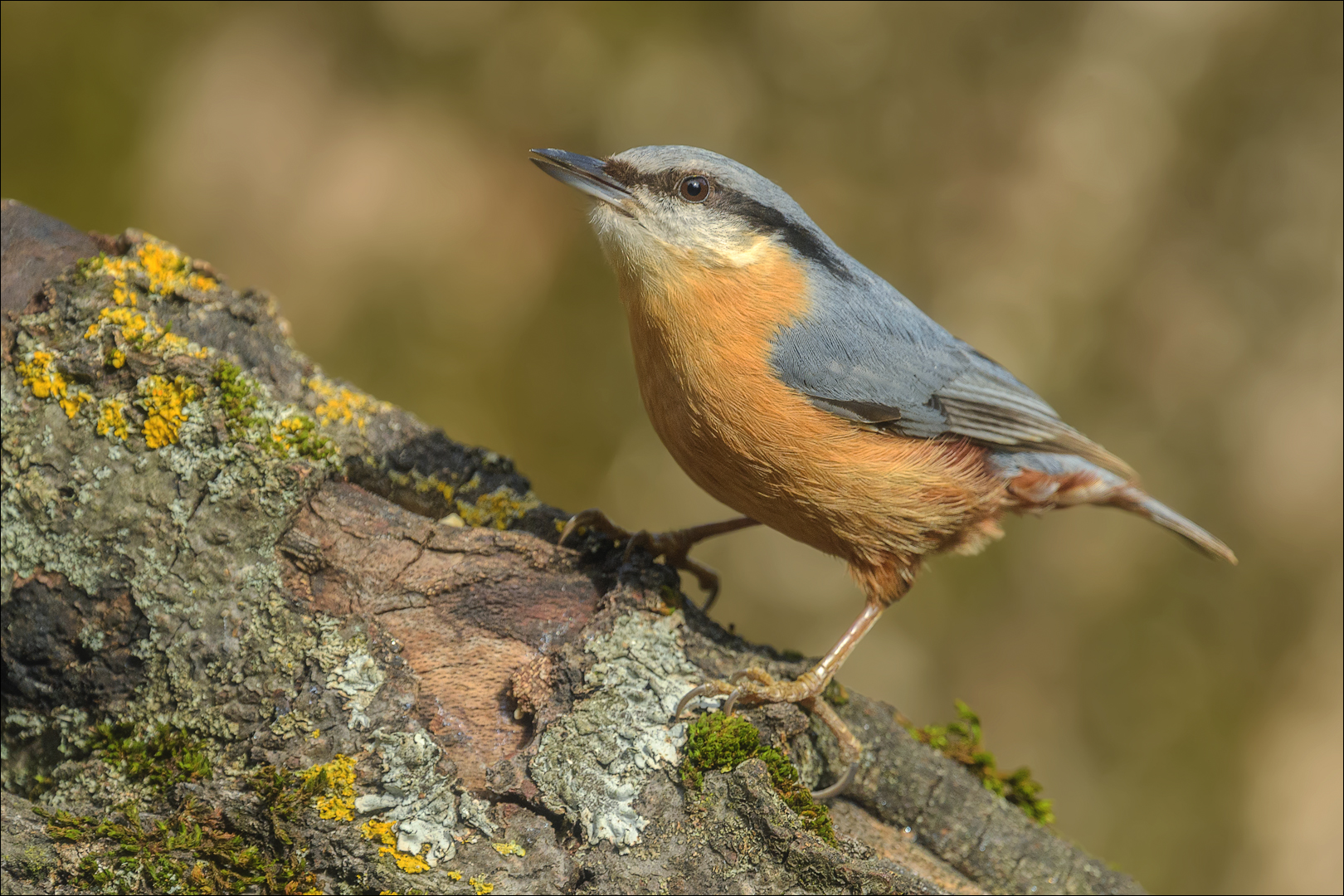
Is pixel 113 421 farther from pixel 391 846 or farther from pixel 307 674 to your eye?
pixel 391 846

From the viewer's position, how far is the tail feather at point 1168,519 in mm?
3889

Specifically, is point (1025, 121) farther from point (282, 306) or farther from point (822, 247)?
point (282, 306)

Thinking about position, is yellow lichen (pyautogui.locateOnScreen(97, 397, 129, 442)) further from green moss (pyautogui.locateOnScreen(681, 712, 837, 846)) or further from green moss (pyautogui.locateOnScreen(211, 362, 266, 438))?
green moss (pyautogui.locateOnScreen(681, 712, 837, 846))

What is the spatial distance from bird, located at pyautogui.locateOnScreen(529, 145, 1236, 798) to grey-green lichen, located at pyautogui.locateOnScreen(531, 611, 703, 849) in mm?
235

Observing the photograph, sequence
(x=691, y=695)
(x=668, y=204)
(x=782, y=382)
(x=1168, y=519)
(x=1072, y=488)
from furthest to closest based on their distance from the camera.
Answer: (x=1168, y=519) → (x=1072, y=488) → (x=668, y=204) → (x=782, y=382) → (x=691, y=695)

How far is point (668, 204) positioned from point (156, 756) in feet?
6.99

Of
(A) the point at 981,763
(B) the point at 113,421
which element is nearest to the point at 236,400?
(B) the point at 113,421

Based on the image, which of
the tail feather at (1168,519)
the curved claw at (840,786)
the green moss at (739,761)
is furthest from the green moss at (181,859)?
the tail feather at (1168,519)

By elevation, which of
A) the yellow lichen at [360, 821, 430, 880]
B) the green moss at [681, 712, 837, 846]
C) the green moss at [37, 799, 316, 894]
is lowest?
the green moss at [37, 799, 316, 894]

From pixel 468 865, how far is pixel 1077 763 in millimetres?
5251

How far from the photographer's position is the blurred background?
5.73 m

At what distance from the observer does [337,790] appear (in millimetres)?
2197

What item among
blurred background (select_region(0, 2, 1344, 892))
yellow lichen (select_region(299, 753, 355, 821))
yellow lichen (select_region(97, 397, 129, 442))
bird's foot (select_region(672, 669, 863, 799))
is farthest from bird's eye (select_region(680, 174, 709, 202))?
blurred background (select_region(0, 2, 1344, 892))

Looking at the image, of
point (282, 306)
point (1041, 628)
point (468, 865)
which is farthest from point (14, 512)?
point (1041, 628)
